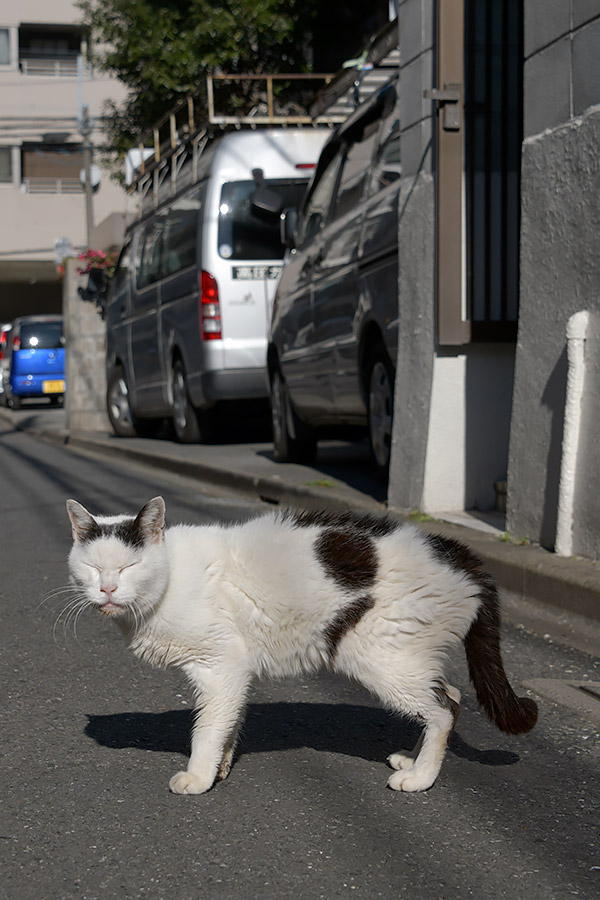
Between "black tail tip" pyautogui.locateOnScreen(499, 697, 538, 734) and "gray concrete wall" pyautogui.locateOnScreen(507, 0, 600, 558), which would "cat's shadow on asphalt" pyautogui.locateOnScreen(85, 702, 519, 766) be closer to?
"black tail tip" pyautogui.locateOnScreen(499, 697, 538, 734)

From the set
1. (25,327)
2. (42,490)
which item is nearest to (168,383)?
(42,490)

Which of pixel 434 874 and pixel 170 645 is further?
pixel 170 645

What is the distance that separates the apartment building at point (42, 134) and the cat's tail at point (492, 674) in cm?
4038

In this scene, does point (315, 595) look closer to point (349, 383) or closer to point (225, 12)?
point (349, 383)

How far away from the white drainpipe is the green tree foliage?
1629 centimetres

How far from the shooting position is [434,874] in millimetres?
2619

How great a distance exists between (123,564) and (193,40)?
19204mm

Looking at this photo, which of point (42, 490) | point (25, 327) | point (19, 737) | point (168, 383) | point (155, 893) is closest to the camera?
point (155, 893)

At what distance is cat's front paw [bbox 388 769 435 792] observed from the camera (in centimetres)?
312

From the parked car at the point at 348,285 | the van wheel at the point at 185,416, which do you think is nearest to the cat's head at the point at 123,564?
the parked car at the point at 348,285

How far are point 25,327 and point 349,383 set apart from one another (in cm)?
2022

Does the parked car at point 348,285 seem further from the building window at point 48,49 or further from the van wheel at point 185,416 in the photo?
the building window at point 48,49

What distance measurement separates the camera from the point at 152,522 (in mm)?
3188

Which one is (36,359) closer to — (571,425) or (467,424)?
(467,424)
